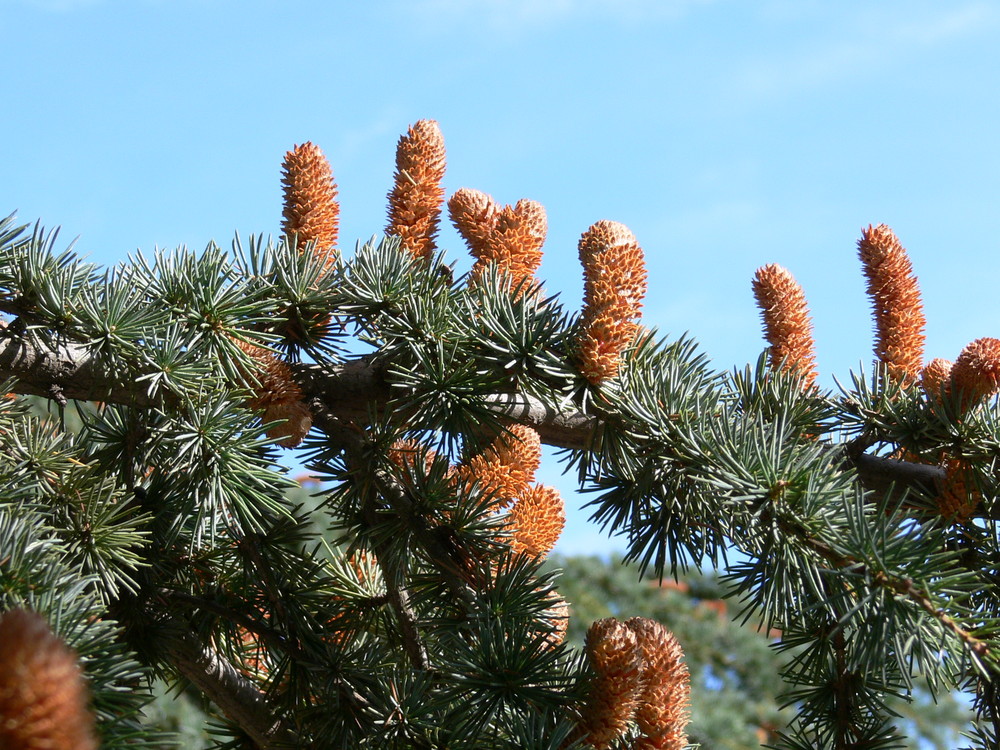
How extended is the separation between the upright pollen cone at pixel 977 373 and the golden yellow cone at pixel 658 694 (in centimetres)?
59

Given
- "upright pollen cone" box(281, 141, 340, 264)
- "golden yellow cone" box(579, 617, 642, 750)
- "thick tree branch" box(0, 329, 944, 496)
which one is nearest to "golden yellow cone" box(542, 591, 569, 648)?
"golden yellow cone" box(579, 617, 642, 750)

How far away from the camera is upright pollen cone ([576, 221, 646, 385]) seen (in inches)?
48.7

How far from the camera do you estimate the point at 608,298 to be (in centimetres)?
124

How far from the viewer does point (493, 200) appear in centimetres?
162

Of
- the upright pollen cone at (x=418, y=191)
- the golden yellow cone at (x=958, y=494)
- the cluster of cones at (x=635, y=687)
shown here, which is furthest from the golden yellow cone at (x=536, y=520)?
the golden yellow cone at (x=958, y=494)

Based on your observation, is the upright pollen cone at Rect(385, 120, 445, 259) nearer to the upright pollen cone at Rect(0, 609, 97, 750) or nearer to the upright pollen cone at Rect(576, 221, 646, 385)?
the upright pollen cone at Rect(576, 221, 646, 385)

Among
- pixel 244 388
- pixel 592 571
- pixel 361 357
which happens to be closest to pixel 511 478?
pixel 361 357

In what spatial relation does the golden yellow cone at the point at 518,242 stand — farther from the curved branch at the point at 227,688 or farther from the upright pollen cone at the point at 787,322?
the curved branch at the point at 227,688

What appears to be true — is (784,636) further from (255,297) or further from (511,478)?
(255,297)

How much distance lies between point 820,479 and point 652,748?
39cm

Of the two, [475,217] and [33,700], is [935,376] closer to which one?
[475,217]

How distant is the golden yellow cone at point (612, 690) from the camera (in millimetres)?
1151

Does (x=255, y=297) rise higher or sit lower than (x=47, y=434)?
higher

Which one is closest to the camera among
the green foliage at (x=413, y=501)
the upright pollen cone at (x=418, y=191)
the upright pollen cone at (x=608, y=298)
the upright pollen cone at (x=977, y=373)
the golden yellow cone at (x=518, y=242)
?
the green foliage at (x=413, y=501)
